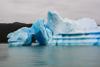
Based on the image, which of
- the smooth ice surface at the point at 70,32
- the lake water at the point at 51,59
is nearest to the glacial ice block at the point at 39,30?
the smooth ice surface at the point at 70,32

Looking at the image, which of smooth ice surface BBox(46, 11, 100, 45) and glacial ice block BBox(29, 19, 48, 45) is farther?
smooth ice surface BBox(46, 11, 100, 45)

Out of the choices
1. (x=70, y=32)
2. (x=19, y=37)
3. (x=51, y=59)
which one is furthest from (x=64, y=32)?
(x=51, y=59)

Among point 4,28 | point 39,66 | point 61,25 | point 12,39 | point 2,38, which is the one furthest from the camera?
point 4,28

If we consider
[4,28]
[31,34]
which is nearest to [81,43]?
[31,34]

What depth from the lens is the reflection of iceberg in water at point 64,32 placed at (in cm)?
2531

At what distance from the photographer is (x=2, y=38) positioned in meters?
57.6

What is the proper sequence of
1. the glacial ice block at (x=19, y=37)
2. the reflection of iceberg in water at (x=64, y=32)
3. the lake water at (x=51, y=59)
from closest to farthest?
1. the lake water at (x=51, y=59)
2. the glacial ice block at (x=19, y=37)
3. the reflection of iceberg in water at (x=64, y=32)

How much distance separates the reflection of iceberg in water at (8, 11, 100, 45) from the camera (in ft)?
83.0

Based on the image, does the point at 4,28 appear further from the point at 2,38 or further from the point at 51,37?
the point at 51,37

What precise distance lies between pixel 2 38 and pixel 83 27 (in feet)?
117

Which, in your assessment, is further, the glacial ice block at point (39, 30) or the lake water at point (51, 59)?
the glacial ice block at point (39, 30)

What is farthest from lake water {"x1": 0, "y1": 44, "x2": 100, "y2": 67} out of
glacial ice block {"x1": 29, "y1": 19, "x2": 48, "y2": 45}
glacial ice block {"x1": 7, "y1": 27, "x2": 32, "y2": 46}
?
glacial ice block {"x1": 29, "y1": 19, "x2": 48, "y2": 45}

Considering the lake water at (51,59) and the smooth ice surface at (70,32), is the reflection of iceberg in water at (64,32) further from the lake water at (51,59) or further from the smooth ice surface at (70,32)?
the lake water at (51,59)

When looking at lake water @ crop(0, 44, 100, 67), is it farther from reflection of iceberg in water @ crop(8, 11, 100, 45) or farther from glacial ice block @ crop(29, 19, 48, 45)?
reflection of iceberg in water @ crop(8, 11, 100, 45)
